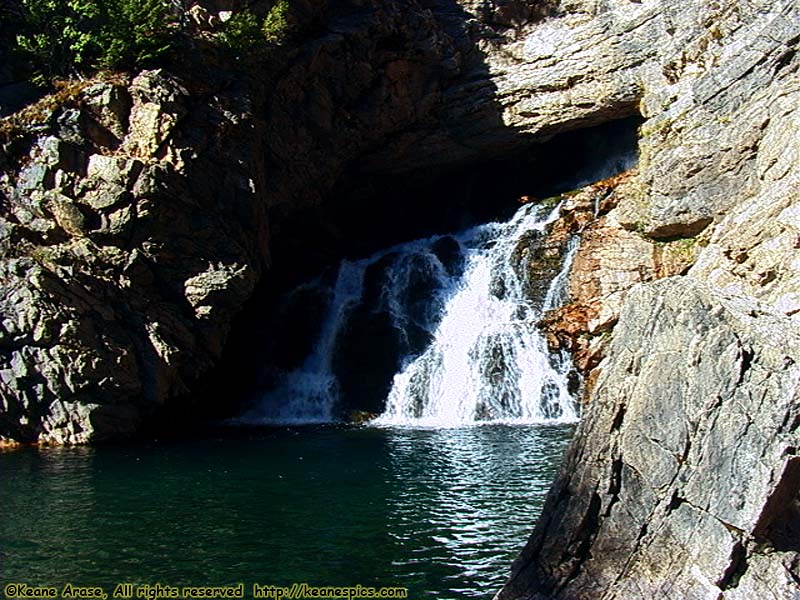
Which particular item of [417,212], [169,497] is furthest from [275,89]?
[169,497]

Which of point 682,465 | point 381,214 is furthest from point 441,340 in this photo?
point 682,465

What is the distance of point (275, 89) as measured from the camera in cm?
3059

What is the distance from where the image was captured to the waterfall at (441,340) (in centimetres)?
2719

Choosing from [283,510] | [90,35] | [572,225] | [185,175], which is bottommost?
[283,510]

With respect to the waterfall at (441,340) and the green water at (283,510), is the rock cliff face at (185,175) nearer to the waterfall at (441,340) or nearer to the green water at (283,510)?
the green water at (283,510)

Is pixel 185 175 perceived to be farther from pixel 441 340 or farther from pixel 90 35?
pixel 441 340

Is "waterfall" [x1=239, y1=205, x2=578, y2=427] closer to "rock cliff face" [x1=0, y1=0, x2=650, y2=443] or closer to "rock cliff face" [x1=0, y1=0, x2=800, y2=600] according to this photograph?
"rock cliff face" [x1=0, y1=0, x2=800, y2=600]

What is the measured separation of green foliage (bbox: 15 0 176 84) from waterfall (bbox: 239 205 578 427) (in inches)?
448

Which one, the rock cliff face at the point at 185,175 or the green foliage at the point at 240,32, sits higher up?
the green foliage at the point at 240,32

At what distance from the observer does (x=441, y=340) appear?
97.2ft

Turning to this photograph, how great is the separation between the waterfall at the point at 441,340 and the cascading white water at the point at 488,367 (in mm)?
36

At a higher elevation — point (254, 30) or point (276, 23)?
point (276, 23)

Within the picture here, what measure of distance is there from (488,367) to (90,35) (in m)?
17.4

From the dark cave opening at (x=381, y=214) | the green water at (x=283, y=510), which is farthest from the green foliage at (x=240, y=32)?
the green water at (x=283, y=510)
